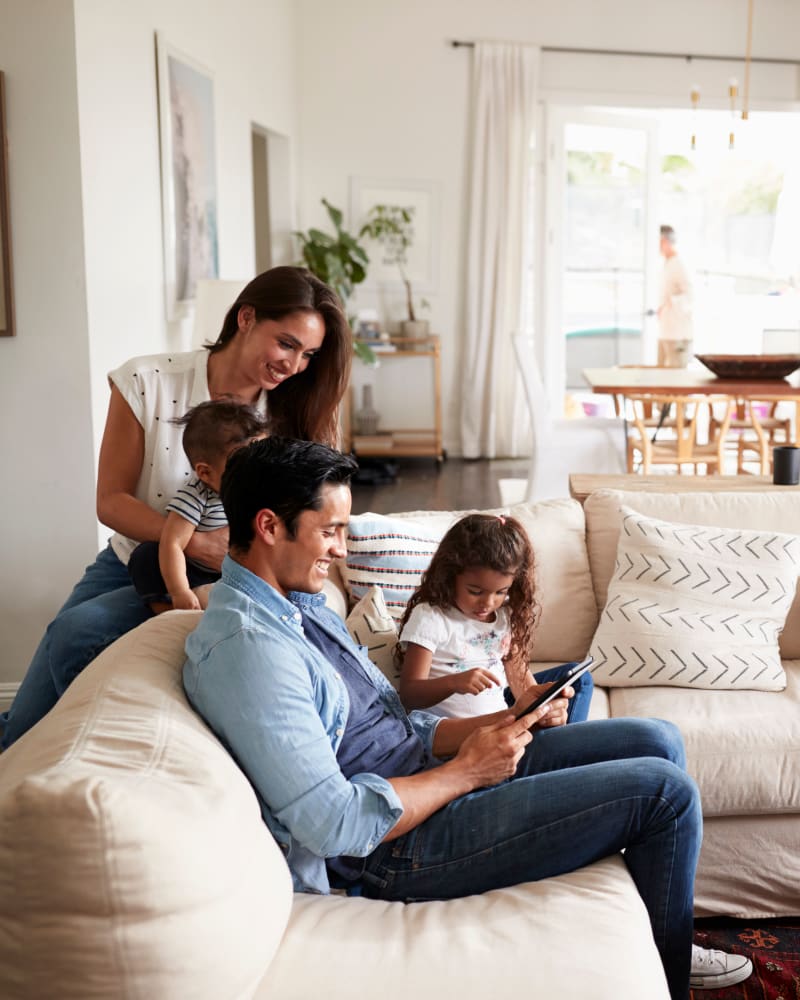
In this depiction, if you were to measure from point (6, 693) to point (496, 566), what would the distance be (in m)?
2.06

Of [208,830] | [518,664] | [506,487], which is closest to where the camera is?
[208,830]

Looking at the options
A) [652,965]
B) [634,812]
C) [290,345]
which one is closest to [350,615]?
[290,345]

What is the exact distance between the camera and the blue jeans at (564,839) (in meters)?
1.69

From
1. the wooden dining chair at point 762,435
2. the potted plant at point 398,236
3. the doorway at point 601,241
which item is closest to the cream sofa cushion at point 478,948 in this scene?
the wooden dining chair at point 762,435

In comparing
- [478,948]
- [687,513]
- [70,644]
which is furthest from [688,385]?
[478,948]

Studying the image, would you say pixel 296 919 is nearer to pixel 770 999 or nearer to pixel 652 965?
pixel 652 965

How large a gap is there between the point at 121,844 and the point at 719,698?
1793 millimetres

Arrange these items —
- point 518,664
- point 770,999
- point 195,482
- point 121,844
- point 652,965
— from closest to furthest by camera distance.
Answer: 1. point 121,844
2. point 652,965
3. point 770,999
4. point 195,482
5. point 518,664

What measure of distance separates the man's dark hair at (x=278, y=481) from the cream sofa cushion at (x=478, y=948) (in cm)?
55

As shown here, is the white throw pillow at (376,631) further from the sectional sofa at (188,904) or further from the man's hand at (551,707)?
the sectional sofa at (188,904)

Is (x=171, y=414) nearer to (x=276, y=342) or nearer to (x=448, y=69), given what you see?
(x=276, y=342)

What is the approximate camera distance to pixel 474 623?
7.54 feet

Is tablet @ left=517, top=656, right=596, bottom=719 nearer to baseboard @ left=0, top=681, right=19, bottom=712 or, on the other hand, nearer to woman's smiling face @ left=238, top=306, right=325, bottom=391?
woman's smiling face @ left=238, top=306, right=325, bottom=391

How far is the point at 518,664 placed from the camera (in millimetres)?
2355
